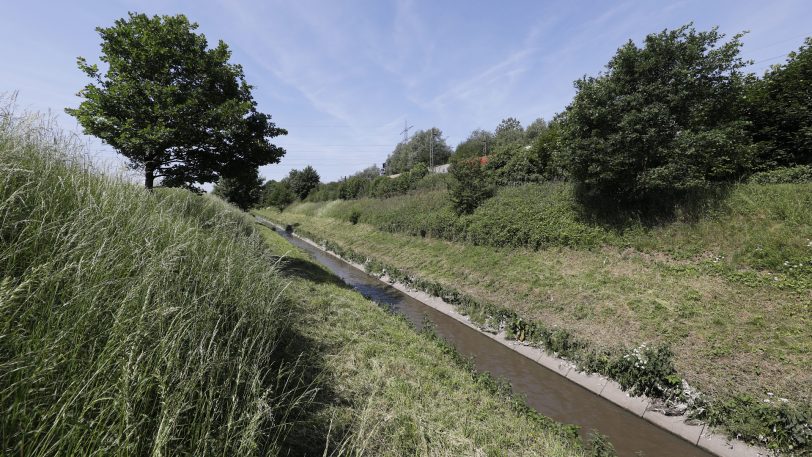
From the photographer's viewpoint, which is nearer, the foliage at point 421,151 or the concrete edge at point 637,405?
the concrete edge at point 637,405

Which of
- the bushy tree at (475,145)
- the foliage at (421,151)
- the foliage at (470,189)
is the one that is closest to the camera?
the foliage at (470,189)

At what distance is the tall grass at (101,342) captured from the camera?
1.84 metres

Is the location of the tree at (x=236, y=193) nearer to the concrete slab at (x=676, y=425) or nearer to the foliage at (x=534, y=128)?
the concrete slab at (x=676, y=425)

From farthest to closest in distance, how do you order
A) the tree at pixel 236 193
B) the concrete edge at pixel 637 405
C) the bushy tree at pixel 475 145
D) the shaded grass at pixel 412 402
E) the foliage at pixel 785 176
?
the bushy tree at pixel 475 145, the tree at pixel 236 193, the foliage at pixel 785 176, the concrete edge at pixel 637 405, the shaded grass at pixel 412 402

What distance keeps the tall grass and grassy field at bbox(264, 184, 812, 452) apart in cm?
698

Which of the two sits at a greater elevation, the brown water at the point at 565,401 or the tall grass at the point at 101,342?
the tall grass at the point at 101,342

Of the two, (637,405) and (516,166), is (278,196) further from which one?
(637,405)

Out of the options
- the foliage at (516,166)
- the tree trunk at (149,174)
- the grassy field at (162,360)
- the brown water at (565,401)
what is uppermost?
the foliage at (516,166)

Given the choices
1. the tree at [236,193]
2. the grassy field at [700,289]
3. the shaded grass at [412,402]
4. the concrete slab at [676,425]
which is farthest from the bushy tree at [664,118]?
the tree at [236,193]

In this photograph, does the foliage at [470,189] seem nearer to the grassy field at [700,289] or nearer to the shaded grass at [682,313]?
the grassy field at [700,289]

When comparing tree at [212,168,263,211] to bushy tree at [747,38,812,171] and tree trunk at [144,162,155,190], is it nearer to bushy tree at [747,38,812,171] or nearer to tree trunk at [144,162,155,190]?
tree trunk at [144,162,155,190]

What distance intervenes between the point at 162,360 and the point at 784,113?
16.8m

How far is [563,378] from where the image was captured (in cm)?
715

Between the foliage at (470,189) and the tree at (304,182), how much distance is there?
4182cm
